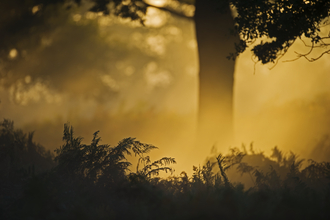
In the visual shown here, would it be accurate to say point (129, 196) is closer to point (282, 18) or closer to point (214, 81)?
point (282, 18)

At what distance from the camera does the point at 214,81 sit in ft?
35.1

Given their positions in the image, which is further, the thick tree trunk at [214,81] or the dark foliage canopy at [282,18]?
the thick tree trunk at [214,81]

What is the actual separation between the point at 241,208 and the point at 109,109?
1490 cm

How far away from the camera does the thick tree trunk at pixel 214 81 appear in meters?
10.4

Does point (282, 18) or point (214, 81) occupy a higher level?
point (214, 81)

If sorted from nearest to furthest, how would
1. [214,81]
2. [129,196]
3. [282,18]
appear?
[129,196], [282,18], [214,81]

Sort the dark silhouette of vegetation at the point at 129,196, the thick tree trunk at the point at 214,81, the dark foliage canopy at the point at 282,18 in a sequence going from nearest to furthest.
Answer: the dark silhouette of vegetation at the point at 129,196
the dark foliage canopy at the point at 282,18
the thick tree trunk at the point at 214,81

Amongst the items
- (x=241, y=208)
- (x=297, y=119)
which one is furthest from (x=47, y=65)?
(x=241, y=208)

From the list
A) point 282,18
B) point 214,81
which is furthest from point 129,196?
point 214,81

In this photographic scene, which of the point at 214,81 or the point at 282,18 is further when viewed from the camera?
the point at 214,81

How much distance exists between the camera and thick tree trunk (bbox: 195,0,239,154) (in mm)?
10445

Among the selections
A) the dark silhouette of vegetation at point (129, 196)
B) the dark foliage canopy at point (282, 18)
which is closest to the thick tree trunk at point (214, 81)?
the dark foliage canopy at point (282, 18)

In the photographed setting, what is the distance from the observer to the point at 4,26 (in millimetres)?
11781

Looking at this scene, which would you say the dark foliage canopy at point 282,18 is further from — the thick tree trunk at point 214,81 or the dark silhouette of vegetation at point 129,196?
the thick tree trunk at point 214,81
